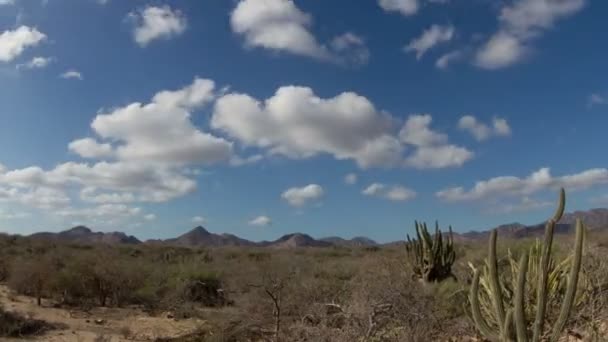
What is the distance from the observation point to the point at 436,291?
1116 centimetres

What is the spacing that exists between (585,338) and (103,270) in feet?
45.2

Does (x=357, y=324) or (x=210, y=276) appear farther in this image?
(x=210, y=276)

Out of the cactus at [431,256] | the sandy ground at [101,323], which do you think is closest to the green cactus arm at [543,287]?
the cactus at [431,256]

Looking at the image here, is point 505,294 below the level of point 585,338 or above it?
above

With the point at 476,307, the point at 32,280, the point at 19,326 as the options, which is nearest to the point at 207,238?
the point at 32,280

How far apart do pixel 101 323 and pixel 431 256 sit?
793 centimetres

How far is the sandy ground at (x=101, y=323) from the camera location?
39.3ft

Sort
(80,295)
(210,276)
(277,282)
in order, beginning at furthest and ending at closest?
(210,276) → (80,295) → (277,282)

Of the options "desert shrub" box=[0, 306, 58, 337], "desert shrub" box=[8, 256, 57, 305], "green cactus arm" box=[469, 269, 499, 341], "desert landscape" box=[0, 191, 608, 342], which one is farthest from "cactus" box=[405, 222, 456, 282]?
"desert shrub" box=[8, 256, 57, 305]

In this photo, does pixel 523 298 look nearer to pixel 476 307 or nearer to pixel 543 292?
pixel 543 292

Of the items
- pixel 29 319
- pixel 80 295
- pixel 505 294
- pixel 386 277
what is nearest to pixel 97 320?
pixel 29 319

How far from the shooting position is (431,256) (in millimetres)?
12859

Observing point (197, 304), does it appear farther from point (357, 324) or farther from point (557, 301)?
point (557, 301)

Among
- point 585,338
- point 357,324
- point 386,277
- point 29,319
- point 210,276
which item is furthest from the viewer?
point 210,276
